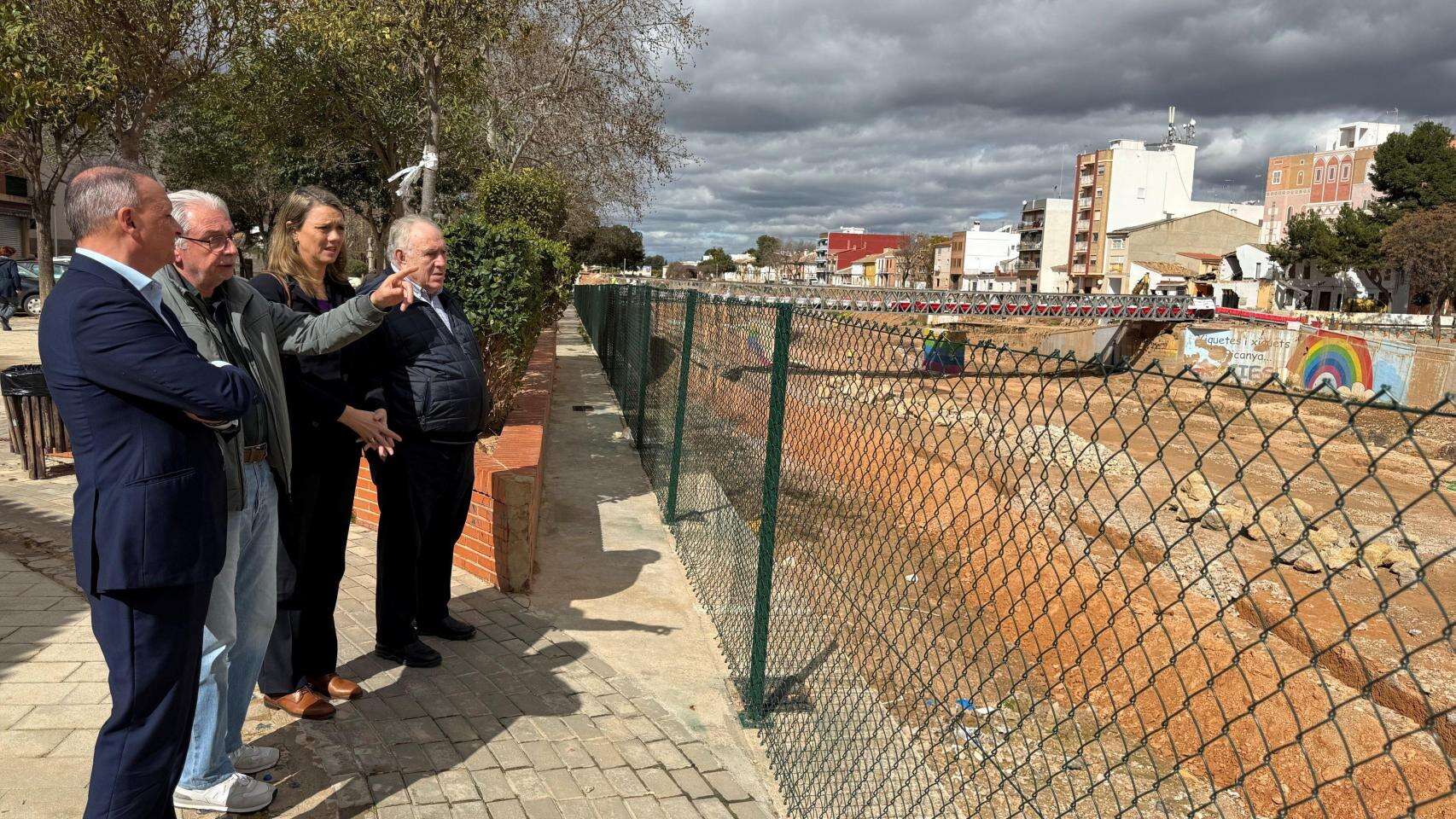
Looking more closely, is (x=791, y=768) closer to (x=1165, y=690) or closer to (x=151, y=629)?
(x=151, y=629)

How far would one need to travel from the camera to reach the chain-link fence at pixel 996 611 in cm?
198

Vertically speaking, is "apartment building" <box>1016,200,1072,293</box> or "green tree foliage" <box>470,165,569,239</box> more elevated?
"apartment building" <box>1016,200,1072,293</box>

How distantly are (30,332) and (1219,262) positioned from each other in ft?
222

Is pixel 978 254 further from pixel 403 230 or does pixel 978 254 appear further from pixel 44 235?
pixel 403 230

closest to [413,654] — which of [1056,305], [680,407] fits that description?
[680,407]

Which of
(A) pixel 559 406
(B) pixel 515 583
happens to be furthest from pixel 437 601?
(A) pixel 559 406

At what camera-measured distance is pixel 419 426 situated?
3750 millimetres

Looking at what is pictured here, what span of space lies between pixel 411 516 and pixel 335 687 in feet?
2.40

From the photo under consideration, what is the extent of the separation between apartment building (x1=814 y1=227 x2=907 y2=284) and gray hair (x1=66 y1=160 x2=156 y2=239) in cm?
13319

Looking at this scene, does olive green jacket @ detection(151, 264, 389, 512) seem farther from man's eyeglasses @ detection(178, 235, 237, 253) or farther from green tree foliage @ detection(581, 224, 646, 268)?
green tree foliage @ detection(581, 224, 646, 268)

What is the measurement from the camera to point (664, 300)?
7.74m

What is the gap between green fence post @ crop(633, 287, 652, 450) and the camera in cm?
800

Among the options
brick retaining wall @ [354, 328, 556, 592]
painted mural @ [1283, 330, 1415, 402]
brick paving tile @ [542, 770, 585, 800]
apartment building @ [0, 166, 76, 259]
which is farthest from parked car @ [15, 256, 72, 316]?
painted mural @ [1283, 330, 1415, 402]

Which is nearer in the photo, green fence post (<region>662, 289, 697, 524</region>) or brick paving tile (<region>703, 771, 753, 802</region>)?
brick paving tile (<region>703, 771, 753, 802</region>)
